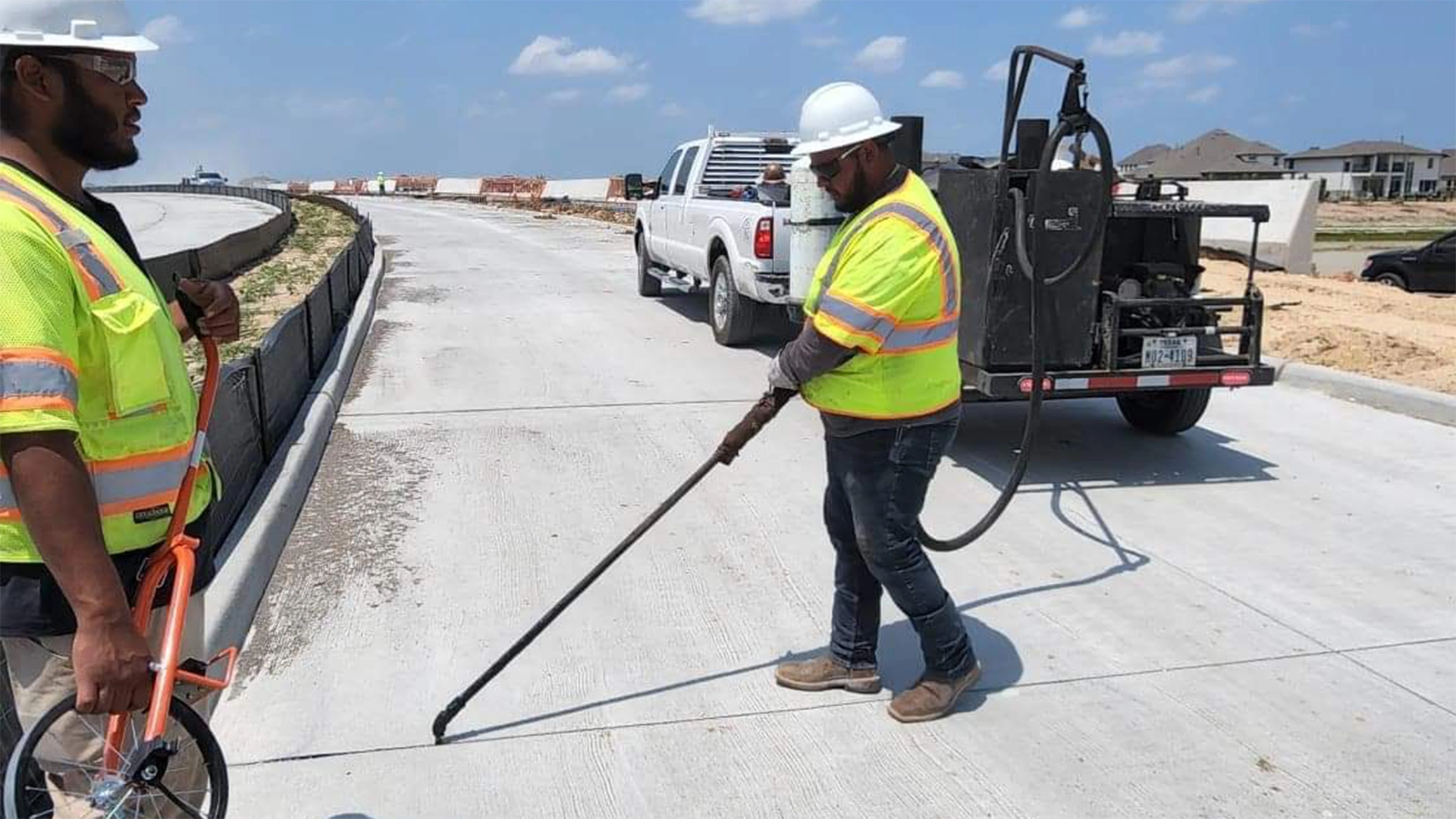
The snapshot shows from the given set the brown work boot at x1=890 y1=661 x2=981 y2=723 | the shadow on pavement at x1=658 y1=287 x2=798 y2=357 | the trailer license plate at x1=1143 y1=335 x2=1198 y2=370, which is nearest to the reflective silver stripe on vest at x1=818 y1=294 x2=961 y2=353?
the brown work boot at x1=890 y1=661 x2=981 y2=723

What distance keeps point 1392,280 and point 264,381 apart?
17457mm

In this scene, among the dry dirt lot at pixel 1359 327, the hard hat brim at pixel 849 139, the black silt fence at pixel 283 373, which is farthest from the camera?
the dry dirt lot at pixel 1359 327

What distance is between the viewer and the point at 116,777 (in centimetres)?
220

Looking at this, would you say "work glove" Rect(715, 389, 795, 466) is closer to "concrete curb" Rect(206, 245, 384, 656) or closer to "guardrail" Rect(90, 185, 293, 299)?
"concrete curb" Rect(206, 245, 384, 656)

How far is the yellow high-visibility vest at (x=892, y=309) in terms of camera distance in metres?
3.42

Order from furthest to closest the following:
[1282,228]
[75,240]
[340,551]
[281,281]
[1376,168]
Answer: [1376,168], [1282,228], [281,281], [340,551], [75,240]

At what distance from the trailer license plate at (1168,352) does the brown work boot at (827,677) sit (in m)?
3.37

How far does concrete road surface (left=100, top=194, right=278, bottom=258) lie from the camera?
22.2m

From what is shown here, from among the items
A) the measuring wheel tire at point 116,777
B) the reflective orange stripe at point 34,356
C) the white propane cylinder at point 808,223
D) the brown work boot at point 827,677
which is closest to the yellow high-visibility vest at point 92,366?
the reflective orange stripe at point 34,356

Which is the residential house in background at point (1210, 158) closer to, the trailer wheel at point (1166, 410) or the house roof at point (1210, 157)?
the house roof at point (1210, 157)

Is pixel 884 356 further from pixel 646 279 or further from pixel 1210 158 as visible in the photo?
pixel 1210 158

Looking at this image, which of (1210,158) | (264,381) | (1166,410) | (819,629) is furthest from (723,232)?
(1210,158)

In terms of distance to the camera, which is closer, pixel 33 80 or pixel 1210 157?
pixel 33 80

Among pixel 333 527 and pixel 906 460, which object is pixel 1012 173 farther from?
pixel 333 527
